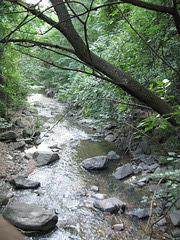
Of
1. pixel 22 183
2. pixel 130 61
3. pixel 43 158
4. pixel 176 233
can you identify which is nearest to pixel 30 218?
pixel 22 183

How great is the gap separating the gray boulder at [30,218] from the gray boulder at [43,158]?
95.9 inches

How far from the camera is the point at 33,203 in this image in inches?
155

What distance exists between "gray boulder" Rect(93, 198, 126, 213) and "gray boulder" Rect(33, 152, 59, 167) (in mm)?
2572

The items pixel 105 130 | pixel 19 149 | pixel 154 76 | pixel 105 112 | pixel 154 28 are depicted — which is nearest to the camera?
pixel 154 28

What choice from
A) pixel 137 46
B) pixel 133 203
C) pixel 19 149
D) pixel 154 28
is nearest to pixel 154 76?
pixel 137 46

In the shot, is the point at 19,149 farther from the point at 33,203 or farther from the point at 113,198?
the point at 113,198

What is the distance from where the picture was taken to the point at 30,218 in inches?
127

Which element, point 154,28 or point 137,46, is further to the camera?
point 137,46

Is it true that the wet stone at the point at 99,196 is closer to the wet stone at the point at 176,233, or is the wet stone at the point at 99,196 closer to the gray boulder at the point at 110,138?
the wet stone at the point at 176,233

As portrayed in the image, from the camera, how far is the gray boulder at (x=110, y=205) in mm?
3766

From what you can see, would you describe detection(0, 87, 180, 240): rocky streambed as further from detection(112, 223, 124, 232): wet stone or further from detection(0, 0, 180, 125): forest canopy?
detection(0, 0, 180, 125): forest canopy

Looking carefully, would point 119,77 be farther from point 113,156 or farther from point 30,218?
point 113,156

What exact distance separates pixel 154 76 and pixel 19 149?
18.4 ft

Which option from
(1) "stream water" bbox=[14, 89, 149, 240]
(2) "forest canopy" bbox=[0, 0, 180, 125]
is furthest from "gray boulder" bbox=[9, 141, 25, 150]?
(2) "forest canopy" bbox=[0, 0, 180, 125]
